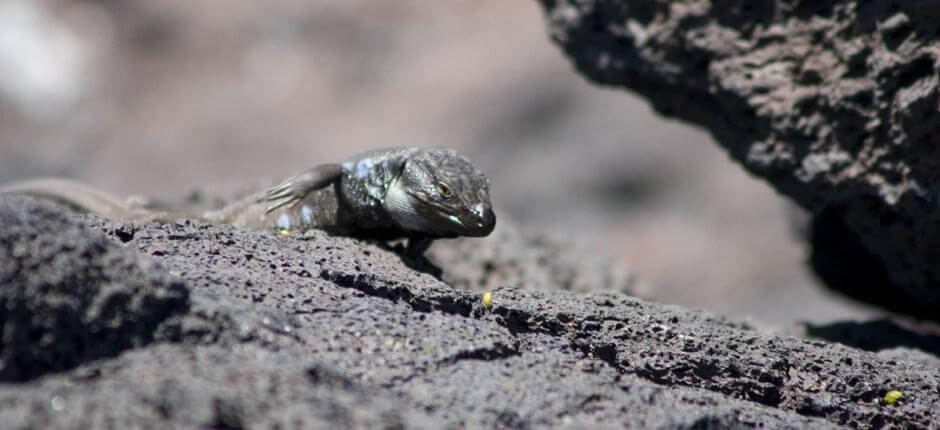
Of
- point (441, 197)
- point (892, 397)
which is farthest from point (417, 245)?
point (892, 397)

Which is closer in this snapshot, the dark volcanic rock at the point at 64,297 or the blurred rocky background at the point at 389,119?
the dark volcanic rock at the point at 64,297

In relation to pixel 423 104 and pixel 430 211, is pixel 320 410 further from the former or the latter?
pixel 423 104

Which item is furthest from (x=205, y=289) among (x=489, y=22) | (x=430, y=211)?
(x=489, y=22)

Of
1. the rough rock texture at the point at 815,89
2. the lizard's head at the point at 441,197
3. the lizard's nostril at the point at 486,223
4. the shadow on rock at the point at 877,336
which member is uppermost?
the rough rock texture at the point at 815,89

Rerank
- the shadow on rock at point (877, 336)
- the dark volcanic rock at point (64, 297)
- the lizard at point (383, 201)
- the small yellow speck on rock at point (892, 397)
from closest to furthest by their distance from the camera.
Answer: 1. the dark volcanic rock at point (64, 297)
2. the small yellow speck on rock at point (892, 397)
3. the lizard at point (383, 201)
4. the shadow on rock at point (877, 336)

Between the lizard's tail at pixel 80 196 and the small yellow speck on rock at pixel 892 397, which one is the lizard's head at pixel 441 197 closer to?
the lizard's tail at pixel 80 196

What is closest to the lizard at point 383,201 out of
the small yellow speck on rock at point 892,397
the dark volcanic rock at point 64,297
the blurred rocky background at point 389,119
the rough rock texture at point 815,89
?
the rough rock texture at point 815,89

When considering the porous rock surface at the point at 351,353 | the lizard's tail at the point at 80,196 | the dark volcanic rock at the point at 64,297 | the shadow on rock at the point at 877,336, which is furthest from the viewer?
the lizard's tail at the point at 80,196
